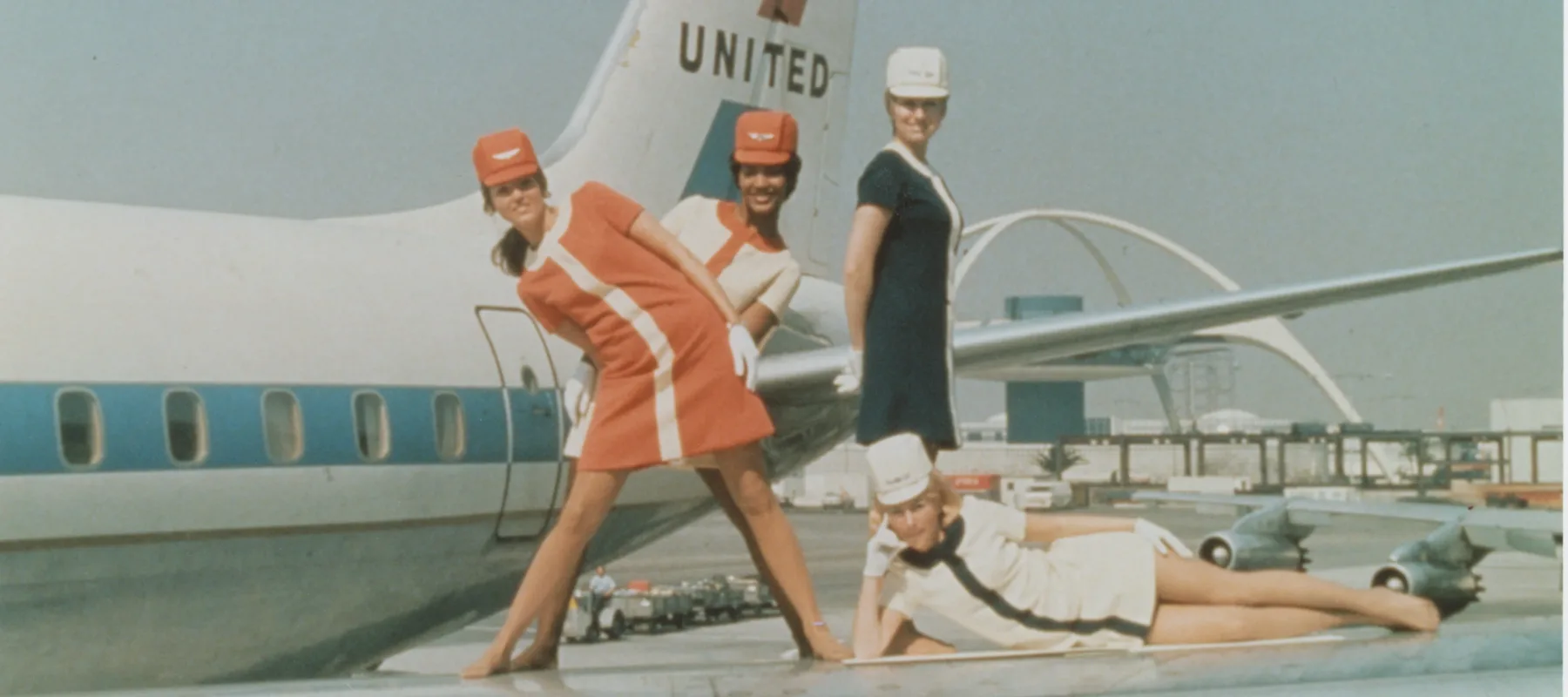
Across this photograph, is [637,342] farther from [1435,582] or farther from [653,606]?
[653,606]

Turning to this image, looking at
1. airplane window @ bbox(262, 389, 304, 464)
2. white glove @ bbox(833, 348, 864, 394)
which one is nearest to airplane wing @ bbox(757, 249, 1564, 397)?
white glove @ bbox(833, 348, 864, 394)

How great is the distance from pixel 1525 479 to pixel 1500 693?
8.34 metres

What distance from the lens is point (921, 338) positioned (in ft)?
17.9

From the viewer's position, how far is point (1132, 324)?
6.68m

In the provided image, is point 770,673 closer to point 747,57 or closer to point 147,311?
point 147,311

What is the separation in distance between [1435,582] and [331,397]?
14.0 ft

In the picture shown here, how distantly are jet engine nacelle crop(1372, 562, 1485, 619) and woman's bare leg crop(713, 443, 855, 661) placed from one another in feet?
8.52

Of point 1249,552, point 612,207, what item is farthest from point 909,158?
point 1249,552

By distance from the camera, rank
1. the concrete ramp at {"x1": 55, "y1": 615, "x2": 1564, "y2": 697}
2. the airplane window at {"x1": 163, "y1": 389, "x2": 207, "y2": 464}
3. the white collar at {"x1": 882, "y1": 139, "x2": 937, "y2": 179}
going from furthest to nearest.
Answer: the airplane window at {"x1": 163, "y1": 389, "x2": 207, "y2": 464} → the white collar at {"x1": 882, "y1": 139, "x2": 937, "y2": 179} → the concrete ramp at {"x1": 55, "y1": 615, "x2": 1564, "y2": 697}

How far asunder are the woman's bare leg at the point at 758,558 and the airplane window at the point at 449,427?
2200 millimetres

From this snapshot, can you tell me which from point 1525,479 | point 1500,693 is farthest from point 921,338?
point 1525,479

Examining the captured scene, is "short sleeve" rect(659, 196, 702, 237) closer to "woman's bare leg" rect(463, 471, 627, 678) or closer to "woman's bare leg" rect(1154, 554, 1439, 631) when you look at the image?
"woman's bare leg" rect(463, 471, 627, 678)

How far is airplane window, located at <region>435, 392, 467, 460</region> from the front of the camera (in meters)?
7.49

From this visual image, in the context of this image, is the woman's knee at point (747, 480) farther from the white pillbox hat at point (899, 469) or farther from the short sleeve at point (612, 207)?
the short sleeve at point (612, 207)
